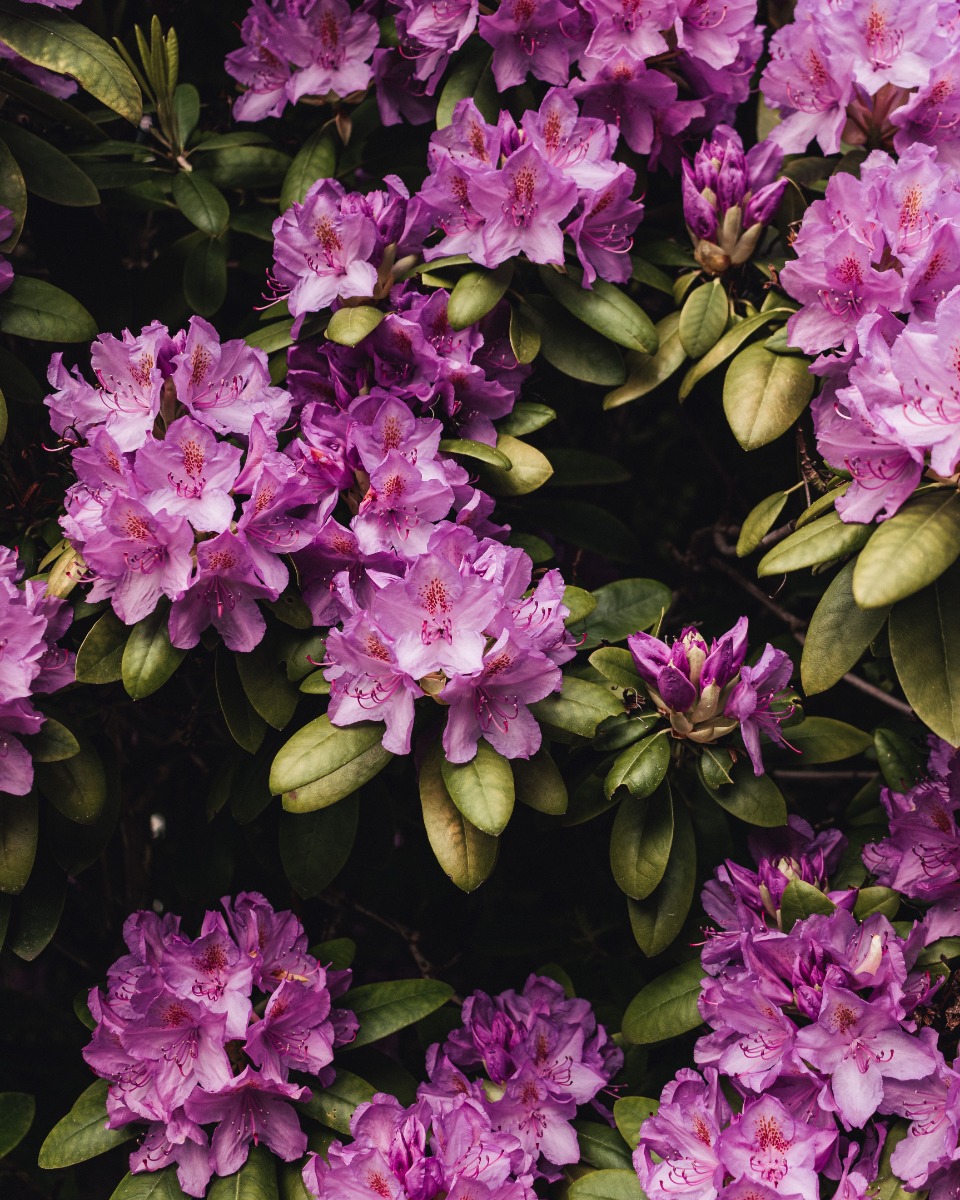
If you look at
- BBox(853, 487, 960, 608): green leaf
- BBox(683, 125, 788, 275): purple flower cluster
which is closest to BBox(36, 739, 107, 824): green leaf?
BBox(853, 487, 960, 608): green leaf

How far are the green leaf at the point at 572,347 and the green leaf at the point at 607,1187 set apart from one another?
1.05 meters

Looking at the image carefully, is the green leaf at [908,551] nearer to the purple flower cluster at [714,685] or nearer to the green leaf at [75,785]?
the purple flower cluster at [714,685]

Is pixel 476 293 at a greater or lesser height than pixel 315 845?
greater

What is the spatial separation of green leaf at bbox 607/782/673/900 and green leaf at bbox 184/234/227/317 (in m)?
0.98

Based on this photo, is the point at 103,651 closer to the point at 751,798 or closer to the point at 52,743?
the point at 52,743

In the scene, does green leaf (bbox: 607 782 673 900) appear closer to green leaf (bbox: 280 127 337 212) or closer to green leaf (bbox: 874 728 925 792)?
green leaf (bbox: 874 728 925 792)

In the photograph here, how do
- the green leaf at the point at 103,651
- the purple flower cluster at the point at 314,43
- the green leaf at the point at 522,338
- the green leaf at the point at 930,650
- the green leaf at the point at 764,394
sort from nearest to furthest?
1. the green leaf at the point at 930,650
2. the green leaf at the point at 103,651
3. the green leaf at the point at 764,394
4. the green leaf at the point at 522,338
5. the purple flower cluster at the point at 314,43

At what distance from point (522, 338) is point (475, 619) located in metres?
0.52

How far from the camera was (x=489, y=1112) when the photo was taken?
1.56 metres

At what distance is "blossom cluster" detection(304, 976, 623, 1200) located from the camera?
1.40 m

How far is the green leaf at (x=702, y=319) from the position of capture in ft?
5.72

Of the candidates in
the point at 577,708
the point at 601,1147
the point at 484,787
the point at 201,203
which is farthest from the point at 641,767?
the point at 201,203

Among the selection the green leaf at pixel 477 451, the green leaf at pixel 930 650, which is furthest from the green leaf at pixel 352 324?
the green leaf at pixel 930 650

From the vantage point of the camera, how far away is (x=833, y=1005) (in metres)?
1.38
